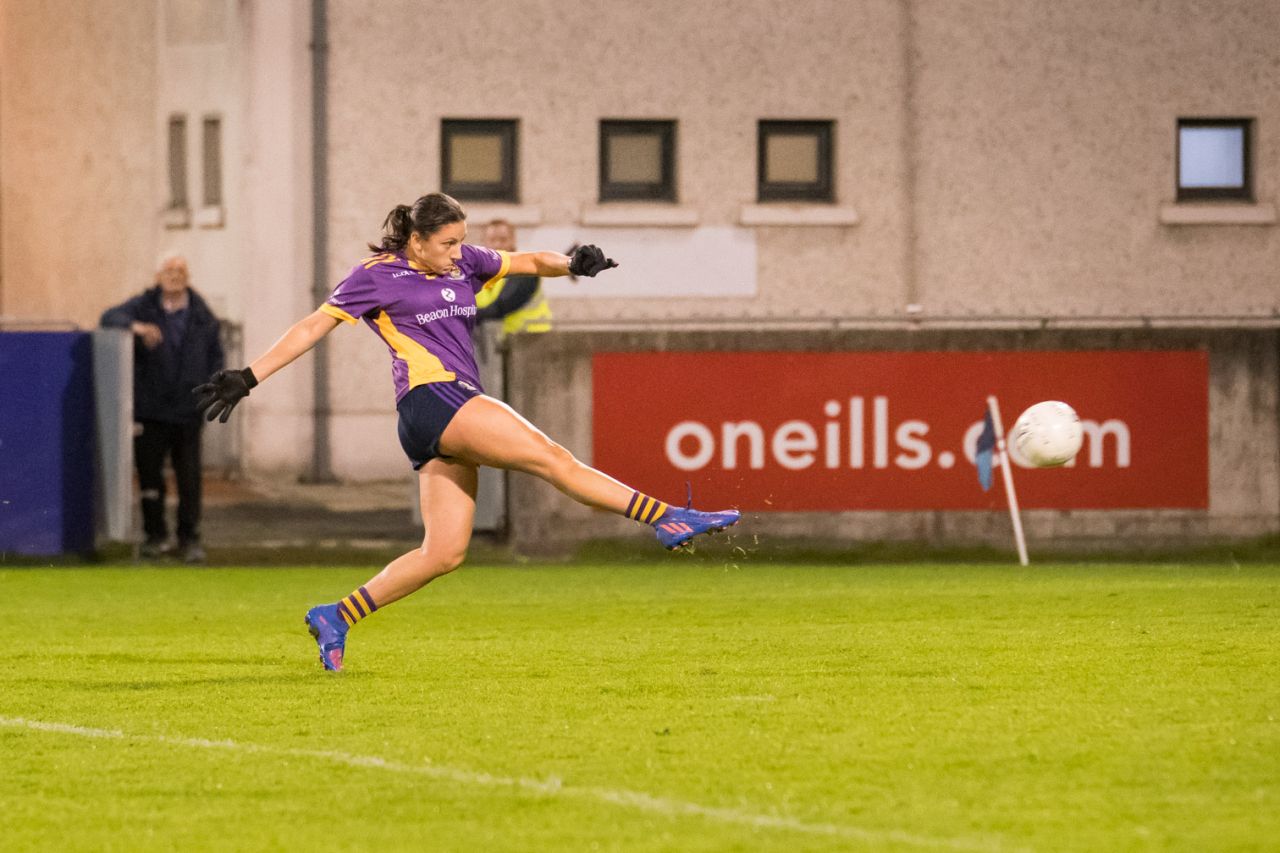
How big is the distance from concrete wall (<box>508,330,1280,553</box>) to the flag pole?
13 cm

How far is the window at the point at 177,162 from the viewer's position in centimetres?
2627

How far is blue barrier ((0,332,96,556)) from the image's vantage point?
1675cm

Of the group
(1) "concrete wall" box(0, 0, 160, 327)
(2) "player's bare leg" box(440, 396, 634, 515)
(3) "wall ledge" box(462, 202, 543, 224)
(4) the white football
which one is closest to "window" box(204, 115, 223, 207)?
(1) "concrete wall" box(0, 0, 160, 327)

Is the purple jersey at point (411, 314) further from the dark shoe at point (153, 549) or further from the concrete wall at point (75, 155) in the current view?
the concrete wall at point (75, 155)

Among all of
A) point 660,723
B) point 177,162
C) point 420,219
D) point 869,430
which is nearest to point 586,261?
point 420,219

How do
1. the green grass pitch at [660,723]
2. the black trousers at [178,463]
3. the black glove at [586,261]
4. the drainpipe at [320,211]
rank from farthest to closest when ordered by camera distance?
the drainpipe at [320,211] → the black trousers at [178,463] → the black glove at [586,261] → the green grass pitch at [660,723]

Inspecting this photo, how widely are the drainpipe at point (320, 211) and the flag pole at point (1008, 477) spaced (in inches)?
363

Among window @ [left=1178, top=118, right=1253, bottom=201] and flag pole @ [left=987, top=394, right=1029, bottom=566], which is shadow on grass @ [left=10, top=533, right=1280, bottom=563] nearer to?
flag pole @ [left=987, top=394, right=1029, bottom=566]

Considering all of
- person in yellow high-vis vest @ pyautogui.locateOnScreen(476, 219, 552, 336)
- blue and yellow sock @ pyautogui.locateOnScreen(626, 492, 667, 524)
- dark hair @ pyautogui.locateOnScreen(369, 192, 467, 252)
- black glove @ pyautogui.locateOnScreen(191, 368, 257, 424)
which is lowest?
blue and yellow sock @ pyautogui.locateOnScreen(626, 492, 667, 524)

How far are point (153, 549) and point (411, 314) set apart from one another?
751cm

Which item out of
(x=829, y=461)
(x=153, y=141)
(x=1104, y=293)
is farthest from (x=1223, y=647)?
(x=153, y=141)

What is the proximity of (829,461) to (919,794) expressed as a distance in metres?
9.97

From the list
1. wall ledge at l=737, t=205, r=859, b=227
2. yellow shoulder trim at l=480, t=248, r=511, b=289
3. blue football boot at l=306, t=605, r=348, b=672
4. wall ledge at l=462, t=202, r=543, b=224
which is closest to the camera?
blue football boot at l=306, t=605, r=348, b=672

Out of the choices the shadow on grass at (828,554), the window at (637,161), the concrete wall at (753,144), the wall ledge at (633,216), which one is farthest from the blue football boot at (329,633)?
the window at (637,161)
